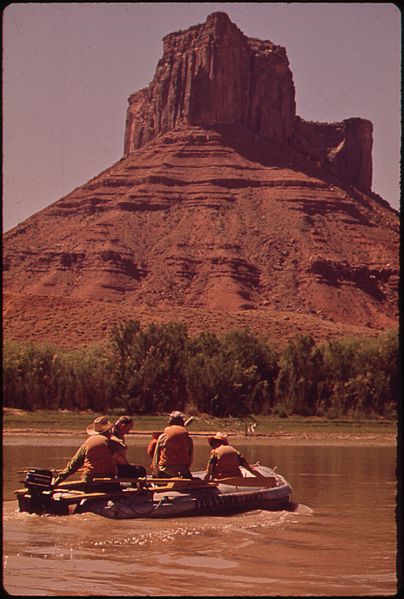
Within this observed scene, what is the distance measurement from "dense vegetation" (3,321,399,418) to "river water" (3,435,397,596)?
28.5 meters

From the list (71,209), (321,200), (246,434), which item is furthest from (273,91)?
(246,434)

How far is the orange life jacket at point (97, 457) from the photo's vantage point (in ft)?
66.3

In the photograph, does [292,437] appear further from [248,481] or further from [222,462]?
[222,462]

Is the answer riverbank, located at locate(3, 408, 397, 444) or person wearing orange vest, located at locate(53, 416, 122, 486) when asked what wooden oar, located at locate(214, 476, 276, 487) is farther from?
riverbank, located at locate(3, 408, 397, 444)

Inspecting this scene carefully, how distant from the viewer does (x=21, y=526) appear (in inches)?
749

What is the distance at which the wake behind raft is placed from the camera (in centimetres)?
1980

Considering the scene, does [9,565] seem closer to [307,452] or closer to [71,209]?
[307,452]

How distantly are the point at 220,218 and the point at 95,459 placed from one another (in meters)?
127

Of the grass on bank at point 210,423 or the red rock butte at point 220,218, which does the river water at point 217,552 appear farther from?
the red rock butte at point 220,218

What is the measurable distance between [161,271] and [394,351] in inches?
3288

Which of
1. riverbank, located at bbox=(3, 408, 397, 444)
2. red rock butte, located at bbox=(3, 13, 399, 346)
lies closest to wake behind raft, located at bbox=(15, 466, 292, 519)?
riverbank, located at bbox=(3, 408, 397, 444)

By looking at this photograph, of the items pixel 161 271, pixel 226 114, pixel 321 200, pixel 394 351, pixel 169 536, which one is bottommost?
pixel 169 536

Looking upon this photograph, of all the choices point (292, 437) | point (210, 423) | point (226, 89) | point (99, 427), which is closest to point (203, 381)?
point (210, 423)

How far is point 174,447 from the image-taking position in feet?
70.0
